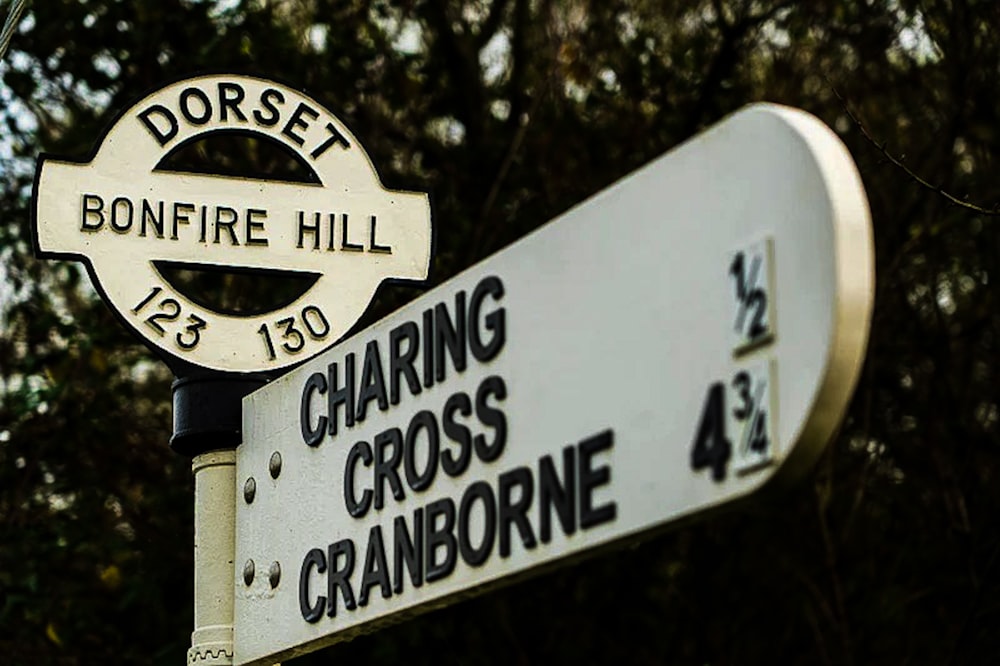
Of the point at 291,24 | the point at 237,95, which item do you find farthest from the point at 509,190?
the point at 237,95

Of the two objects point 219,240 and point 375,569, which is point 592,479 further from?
point 219,240

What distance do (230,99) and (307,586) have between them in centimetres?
103

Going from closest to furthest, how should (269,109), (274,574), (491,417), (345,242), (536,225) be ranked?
(491,417) → (274,574) → (345,242) → (269,109) → (536,225)

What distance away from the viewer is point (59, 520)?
8.85 metres

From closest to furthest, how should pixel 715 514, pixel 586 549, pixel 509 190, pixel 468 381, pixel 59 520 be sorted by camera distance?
pixel 715 514 → pixel 586 549 → pixel 468 381 → pixel 59 520 → pixel 509 190

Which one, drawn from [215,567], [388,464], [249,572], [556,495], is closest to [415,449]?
[388,464]

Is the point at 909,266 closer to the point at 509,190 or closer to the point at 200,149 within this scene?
the point at 509,190

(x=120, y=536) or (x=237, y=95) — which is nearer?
(x=237, y=95)

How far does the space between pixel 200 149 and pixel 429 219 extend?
6.14 metres

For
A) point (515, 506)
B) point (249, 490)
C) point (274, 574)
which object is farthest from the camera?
point (249, 490)

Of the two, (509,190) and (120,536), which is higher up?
(509,190)

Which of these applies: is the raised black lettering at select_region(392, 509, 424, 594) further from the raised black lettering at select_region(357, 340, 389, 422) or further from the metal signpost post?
the raised black lettering at select_region(357, 340, 389, 422)

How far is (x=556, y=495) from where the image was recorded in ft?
7.44

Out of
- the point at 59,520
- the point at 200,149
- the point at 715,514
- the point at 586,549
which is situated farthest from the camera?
the point at 200,149
